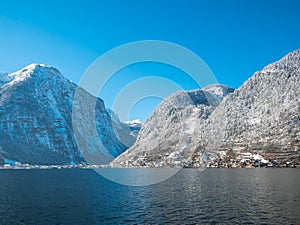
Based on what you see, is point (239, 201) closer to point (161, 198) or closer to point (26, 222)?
point (161, 198)

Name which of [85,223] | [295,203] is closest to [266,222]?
[295,203]

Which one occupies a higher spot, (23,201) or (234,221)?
(23,201)

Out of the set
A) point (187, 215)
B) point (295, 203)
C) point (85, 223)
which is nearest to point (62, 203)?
point (85, 223)

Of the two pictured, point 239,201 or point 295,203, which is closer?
point 295,203

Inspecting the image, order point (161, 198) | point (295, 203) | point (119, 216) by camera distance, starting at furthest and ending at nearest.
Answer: point (161, 198), point (295, 203), point (119, 216)

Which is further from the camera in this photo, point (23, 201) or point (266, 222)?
point (23, 201)

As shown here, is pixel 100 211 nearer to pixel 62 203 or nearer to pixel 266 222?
pixel 62 203

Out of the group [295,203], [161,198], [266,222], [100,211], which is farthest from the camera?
[161,198]

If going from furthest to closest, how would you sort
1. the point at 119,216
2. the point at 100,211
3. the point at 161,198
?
1. the point at 161,198
2. the point at 100,211
3. the point at 119,216

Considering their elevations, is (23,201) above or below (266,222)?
above
